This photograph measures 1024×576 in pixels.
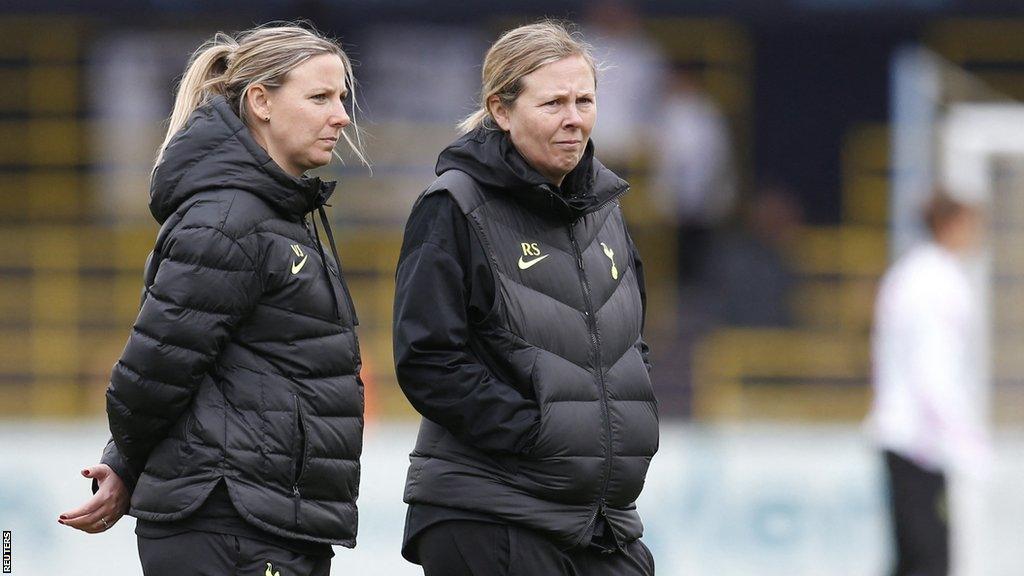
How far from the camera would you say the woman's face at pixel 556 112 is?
4.15 m

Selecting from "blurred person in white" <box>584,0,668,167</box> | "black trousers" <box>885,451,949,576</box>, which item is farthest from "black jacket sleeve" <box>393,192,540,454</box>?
"blurred person in white" <box>584,0,668,167</box>

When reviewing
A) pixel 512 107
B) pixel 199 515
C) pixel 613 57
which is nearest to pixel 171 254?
pixel 199 515

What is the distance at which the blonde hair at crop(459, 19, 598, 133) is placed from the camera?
416 centimetres

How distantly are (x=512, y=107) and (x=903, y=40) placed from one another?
A: 9.29 m

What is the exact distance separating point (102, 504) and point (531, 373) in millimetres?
1021

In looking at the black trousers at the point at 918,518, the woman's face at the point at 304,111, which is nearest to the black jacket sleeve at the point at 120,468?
the woman's face at the point at 304,111

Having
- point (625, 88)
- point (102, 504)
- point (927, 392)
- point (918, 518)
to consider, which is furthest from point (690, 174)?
point (102, 504)

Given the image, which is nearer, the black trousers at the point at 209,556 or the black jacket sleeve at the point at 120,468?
the black trousers at the point at 209,556

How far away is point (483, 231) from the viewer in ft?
13.5

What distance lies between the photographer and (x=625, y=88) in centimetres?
1160

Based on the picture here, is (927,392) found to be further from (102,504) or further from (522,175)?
(102,504)

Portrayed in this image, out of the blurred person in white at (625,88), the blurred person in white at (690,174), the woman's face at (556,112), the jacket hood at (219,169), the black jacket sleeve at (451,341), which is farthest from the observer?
the blurred person in white at (690,174)

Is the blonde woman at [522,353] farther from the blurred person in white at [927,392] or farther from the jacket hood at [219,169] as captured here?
the blurred person in white at [927,392]

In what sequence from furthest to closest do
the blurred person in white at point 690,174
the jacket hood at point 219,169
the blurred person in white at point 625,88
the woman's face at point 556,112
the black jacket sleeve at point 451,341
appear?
the blurred person in white at point 690,174 < the blurred person in white at point 625,88 < the woman's face at point 556,112 < the black jacket sleeve at point 451,341 < the jacket hood at point 219,169
